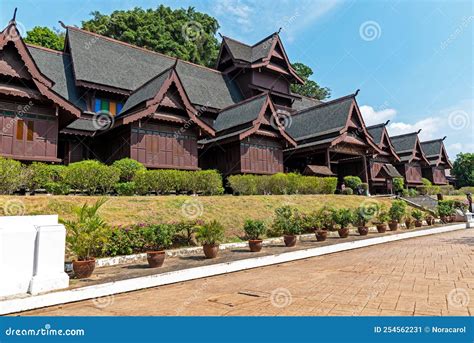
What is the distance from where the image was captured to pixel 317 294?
220 inches

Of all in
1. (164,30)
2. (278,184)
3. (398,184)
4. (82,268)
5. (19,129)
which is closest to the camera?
(82,268)

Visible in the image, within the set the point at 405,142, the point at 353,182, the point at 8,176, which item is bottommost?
the point at 8,176

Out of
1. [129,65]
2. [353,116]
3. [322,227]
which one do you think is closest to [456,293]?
[322,227]

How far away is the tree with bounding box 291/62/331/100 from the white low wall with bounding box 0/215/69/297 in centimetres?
5887

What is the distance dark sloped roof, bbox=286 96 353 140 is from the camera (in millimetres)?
26391

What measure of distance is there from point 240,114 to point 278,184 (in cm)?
673

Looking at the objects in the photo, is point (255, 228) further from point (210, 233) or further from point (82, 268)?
point (82, 268)

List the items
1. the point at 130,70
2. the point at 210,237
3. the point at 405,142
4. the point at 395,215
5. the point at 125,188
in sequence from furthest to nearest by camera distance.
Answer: the point at 405,142
the point at 130,70
the point at 395,215
the point at 125,188
the point at 210,237

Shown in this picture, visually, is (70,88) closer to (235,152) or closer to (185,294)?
(235,152)

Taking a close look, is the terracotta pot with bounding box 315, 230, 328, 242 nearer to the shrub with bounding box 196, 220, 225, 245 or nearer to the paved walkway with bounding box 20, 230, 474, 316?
the paved walkway with bounding box 20, 230, 474, 316

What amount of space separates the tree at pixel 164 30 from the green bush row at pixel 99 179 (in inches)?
1142

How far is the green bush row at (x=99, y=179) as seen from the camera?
1134 centimetres

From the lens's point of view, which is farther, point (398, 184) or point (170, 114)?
point (398, 184)

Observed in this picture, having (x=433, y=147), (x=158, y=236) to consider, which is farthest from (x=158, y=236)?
(x=433, y=147)
